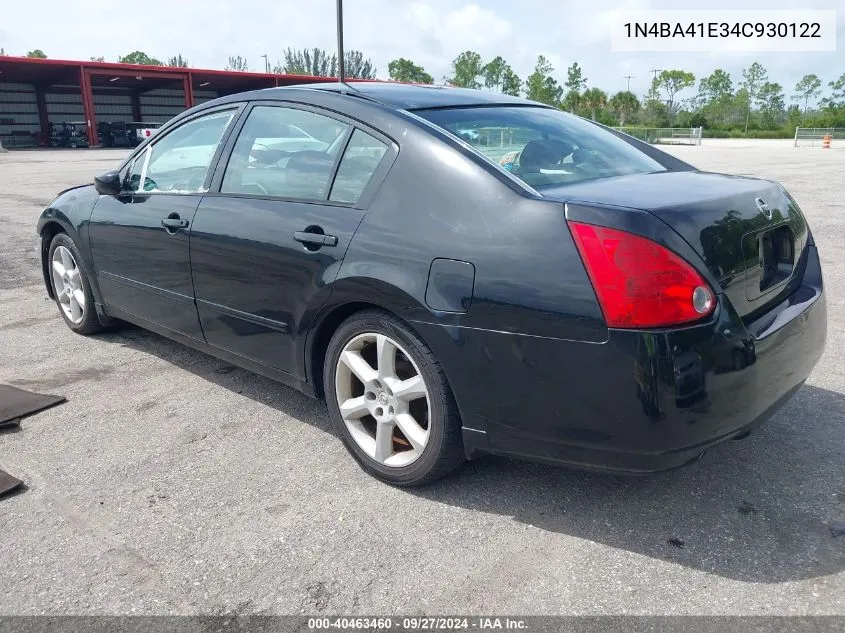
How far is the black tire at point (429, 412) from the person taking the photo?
104 inches

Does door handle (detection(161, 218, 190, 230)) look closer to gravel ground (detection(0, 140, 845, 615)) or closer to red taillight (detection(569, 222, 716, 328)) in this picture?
gravel ground (detection(0, 140, 845, 615))

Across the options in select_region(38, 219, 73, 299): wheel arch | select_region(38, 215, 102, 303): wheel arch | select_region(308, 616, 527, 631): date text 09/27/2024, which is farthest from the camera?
select_region(38, 219, 73, 299): wheel arch

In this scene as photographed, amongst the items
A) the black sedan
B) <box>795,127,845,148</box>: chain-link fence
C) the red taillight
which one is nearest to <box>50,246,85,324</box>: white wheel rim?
the black sedan

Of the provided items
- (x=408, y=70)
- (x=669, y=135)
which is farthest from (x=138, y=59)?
(x=669, y=135)

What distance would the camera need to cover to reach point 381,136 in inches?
116

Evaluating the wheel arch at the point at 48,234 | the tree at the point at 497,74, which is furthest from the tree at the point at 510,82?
the wheel arch at the point at 48,234

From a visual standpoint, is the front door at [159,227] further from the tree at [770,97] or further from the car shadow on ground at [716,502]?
the tree at [770,97]

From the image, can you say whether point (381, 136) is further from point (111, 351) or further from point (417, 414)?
point (111, 351)

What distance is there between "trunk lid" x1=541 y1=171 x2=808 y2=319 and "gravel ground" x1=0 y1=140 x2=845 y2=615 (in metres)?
0.80

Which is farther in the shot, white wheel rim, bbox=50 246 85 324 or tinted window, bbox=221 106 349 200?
white wheel rim, bbox=50 246 85 324

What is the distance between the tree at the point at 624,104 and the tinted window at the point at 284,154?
84613 mm

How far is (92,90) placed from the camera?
168ft

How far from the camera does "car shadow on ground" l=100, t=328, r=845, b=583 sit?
2.42m

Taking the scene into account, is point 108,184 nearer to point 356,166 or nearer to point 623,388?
point 356,166
